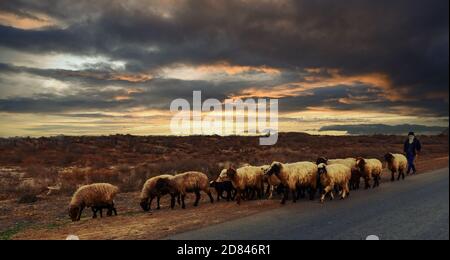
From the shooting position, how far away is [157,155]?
39688 millimetres

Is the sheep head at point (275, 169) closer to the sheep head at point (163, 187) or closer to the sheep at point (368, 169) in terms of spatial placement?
the sheep head at point (163, 187)

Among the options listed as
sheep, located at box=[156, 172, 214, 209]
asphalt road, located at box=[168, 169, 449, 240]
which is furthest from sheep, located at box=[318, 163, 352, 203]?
sheep, located at box=[156, 172, 214, 209]

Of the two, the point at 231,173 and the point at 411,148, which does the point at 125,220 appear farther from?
the point at 411,148

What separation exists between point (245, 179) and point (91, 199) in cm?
509

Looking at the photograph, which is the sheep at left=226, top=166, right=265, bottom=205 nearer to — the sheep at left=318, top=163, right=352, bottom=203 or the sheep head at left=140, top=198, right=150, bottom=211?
the sheep at left=318, top=163, right=352, bottom=203

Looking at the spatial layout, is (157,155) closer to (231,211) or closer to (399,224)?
(231,211)

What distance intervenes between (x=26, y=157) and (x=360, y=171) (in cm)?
1973

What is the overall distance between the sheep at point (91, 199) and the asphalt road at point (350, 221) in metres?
4.73

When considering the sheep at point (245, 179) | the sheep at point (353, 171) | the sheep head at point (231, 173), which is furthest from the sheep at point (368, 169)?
the sheep head at point (231, 173)

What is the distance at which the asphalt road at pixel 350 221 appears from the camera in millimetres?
8508

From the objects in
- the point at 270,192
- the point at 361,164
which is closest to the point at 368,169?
the point at 361,164

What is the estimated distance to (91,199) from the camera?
13086mm
